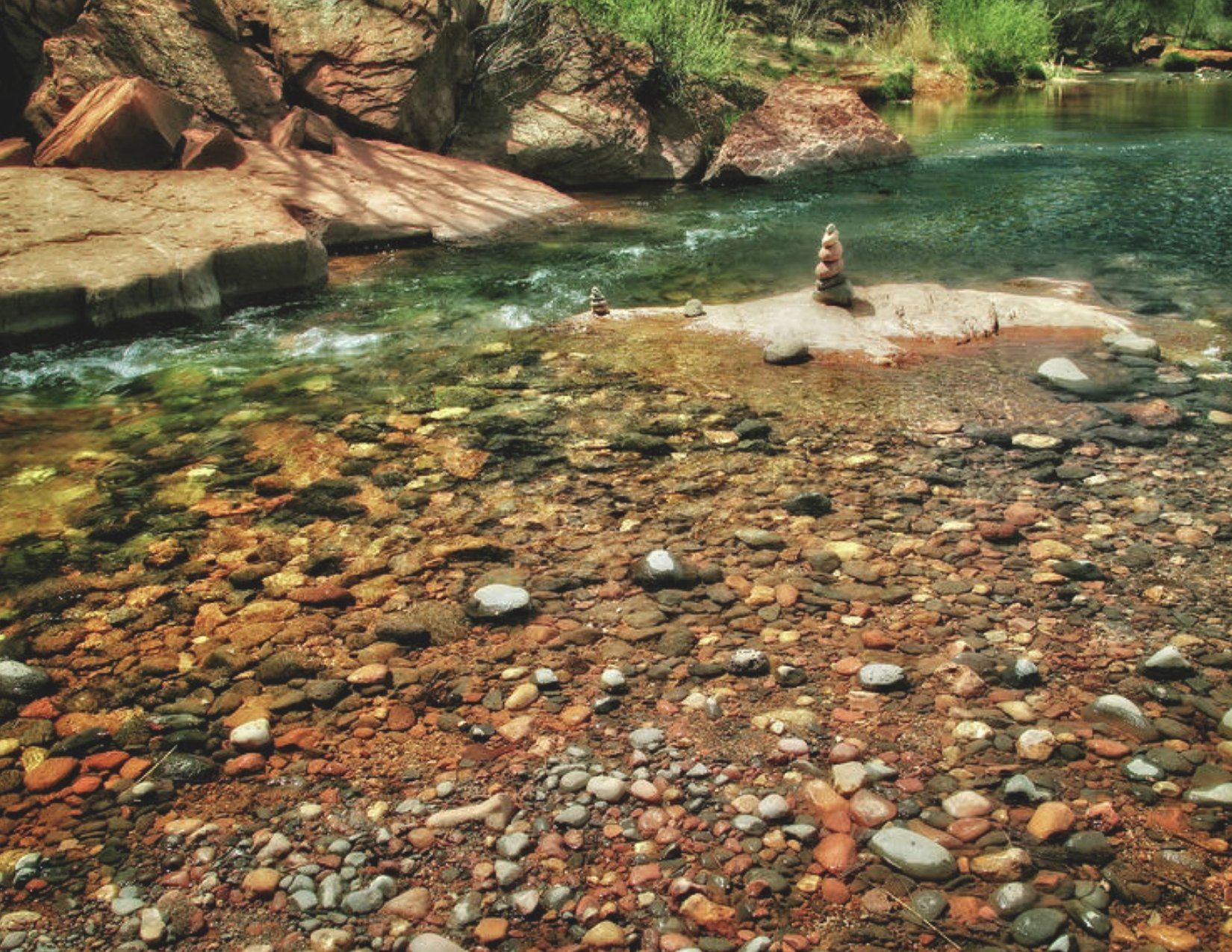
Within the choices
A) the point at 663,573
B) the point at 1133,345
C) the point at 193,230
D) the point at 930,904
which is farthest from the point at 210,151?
the point at 930,904

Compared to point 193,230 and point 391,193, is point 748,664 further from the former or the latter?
point 391,193

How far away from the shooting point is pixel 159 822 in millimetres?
2107

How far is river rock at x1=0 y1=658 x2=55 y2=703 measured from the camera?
2.55 m

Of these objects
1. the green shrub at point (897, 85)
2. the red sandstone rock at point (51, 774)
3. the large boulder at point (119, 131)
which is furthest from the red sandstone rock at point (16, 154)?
the green shrub at point (897, 85)

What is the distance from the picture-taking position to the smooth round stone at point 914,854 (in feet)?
6.09

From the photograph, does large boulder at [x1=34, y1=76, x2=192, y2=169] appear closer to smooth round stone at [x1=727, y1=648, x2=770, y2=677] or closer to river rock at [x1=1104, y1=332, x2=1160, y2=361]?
smooth round stone at [x1=727, y1=648, x2=770, y2=677]

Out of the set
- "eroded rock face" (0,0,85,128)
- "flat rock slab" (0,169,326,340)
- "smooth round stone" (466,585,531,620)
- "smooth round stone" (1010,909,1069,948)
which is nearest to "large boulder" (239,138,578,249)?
"flat rock slab" (0,169,326,340)

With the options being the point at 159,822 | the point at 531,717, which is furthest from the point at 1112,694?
the point at 159,822

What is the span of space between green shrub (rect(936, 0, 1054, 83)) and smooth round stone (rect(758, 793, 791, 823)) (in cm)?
2309

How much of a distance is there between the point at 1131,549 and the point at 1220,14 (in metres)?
34.8

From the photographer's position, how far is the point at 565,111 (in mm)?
10328

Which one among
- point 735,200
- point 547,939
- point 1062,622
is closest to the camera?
point 547,939

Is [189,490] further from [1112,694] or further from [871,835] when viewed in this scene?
[1112,694]

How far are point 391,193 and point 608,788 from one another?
708 cm
